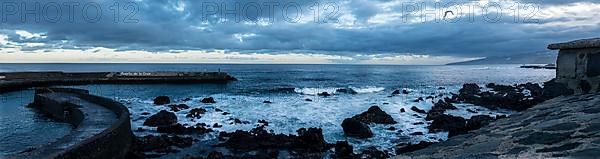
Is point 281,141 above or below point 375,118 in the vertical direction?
below

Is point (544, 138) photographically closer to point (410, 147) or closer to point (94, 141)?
point (94, 141)

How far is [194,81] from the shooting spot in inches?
2442

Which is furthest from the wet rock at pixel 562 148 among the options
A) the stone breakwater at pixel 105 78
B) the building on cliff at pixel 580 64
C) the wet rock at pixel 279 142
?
the stone breakwater at pixel 105 78

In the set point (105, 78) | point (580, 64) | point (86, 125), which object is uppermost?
point (580, 64)

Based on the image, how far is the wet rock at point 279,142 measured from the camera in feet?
52.2

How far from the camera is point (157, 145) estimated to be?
623 inches

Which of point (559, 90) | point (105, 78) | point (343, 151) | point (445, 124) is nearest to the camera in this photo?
point (559, 90)

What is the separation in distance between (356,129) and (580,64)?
1337cm

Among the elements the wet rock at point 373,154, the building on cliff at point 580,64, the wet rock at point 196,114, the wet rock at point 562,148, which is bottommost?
the wet rock at point 373,154

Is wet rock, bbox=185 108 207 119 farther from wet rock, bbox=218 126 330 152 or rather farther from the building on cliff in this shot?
the building on cliff

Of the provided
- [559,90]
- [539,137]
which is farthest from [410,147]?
[539,137]

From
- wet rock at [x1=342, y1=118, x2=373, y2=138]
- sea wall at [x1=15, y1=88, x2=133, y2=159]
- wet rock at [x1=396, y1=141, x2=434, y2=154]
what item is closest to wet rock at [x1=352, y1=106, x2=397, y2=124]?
wet rock at [x1=342, y1=118, x2=373, y2=138]

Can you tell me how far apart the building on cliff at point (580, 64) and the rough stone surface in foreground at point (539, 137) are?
69 centimetres

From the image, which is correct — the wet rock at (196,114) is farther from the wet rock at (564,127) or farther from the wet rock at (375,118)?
the wet rock at (564,127)
